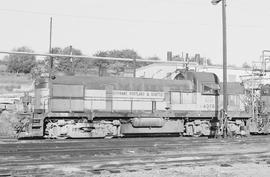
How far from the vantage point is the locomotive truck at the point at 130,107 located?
1725cm

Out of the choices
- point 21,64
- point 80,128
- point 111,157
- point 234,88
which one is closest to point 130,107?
point 80,128

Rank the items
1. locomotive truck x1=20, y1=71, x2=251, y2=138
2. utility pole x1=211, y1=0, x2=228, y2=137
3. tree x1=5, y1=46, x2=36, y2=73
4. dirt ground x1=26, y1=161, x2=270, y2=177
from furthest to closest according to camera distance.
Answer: tree x1=5, y1=46, x2=36, y2=73
utility pole x1=211, y1=0, x2=228, y2=137
locomotive truck x1=20, y1=71, x2=251, y2=138
dirt ground x1=26, y1=161, x2=270, y2=177

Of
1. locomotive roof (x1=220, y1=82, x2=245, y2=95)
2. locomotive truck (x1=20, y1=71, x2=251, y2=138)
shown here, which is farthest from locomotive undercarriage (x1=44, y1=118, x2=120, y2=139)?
locomotive roof (x1=220, y1=82, x2=245, y2=95)

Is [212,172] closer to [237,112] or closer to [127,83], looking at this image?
[127,83]

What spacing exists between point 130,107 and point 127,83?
4.37 feet

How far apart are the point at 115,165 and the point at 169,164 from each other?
155cm

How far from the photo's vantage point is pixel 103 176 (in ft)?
26.2

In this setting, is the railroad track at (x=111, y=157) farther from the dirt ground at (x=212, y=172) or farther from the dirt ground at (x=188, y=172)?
the dirt ground at (x=212, y=172)

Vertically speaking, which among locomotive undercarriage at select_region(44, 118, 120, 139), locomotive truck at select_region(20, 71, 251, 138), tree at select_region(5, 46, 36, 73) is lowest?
locomotive undercarriage at select_region(44, 118, 120, 139)

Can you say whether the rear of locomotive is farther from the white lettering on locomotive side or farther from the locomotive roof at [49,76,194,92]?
the white lettering on locomotive side

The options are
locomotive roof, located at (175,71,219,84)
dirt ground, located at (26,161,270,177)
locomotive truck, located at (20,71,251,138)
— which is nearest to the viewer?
dirt ground, located at (26,161,270,177)

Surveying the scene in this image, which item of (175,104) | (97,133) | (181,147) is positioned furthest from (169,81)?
(181,147)

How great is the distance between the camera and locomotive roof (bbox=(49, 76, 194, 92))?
1809 cm

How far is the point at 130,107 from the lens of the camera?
1880cm
